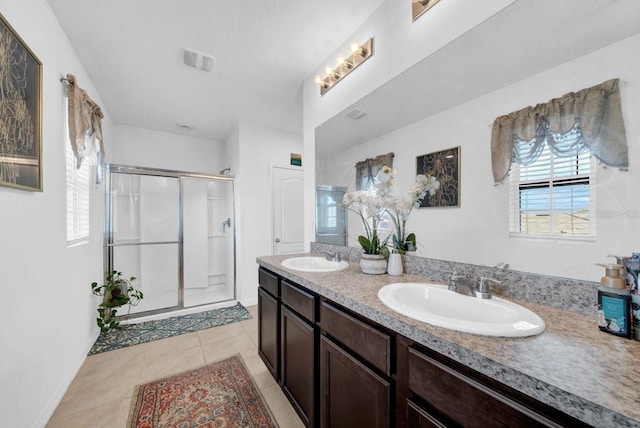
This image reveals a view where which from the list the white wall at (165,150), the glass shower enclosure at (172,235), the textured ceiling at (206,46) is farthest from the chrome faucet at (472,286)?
the white wall at (165,150)

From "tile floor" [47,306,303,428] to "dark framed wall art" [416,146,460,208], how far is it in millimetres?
1481

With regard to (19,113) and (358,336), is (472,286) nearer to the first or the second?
(358,336)

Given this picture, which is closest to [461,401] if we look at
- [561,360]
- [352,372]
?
[561,360]

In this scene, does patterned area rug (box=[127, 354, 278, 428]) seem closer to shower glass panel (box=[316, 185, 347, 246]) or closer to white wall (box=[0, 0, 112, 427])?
white wall (box=[0, 0, 112, 427])

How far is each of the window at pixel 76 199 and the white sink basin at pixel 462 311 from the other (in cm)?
231

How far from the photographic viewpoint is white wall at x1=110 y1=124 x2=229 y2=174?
343cm

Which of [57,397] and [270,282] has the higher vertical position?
[270,282]

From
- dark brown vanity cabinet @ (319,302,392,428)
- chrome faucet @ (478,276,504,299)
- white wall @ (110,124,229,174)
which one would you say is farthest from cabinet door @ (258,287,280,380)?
white wall @ (110,124,229,174)

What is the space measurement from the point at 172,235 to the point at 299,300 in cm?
302

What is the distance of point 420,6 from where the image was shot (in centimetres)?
131

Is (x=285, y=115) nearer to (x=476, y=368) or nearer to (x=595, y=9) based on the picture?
(x=595, y=9)

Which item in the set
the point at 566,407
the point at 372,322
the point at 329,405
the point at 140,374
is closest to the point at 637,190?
the point at 566,407

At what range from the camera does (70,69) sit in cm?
184

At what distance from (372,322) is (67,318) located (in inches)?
85.0
